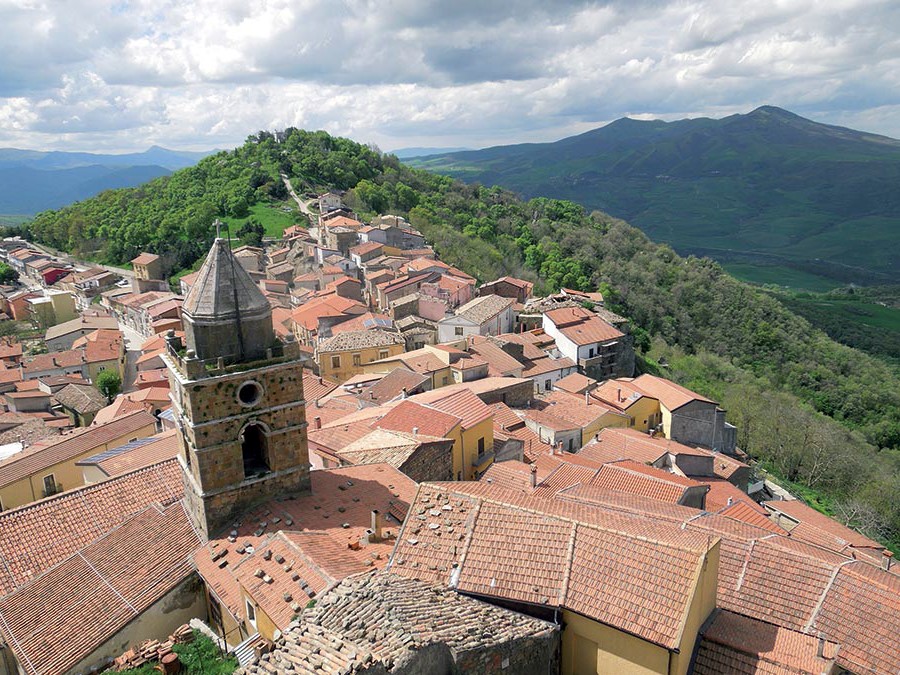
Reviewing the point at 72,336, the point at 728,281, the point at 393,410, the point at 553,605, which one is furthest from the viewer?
the point at 728,281

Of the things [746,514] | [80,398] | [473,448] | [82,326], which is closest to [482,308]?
[473,448]

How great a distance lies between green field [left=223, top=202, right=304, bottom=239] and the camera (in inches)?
3698

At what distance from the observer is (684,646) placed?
478 inches

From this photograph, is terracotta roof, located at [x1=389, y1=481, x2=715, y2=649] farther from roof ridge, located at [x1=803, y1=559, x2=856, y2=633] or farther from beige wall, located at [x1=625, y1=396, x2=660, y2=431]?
A: beige wall, located at [x1=625, y1=396, x2=660, y2=431]

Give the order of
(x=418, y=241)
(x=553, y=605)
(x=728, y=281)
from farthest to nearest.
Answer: (x=728, y=281) → (x=418, y=241) → (x=553, y=605)

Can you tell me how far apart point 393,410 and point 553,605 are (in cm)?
1482

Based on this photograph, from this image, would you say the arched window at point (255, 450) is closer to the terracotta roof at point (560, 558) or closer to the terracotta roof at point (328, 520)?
the terracotta roof at point (328, 520)

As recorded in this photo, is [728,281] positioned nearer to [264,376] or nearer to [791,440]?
[791,440]

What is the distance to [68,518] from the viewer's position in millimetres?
17375

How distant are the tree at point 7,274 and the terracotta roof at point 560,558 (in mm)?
97739

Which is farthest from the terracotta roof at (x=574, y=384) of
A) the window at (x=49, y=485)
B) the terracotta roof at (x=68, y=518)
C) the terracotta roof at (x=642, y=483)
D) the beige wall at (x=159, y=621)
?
the beige wall at (x=159, y=621)

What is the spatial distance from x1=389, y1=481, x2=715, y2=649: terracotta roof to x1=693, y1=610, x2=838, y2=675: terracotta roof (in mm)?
1858

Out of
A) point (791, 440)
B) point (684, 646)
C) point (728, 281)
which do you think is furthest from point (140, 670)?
point (728, 281)

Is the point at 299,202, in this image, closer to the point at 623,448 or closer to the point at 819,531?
the point at 623,448
